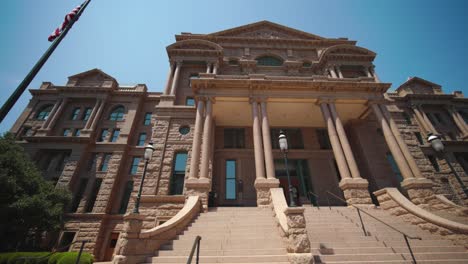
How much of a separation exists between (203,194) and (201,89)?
7.60 meters

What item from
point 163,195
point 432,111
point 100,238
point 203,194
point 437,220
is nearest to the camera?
point 437,220

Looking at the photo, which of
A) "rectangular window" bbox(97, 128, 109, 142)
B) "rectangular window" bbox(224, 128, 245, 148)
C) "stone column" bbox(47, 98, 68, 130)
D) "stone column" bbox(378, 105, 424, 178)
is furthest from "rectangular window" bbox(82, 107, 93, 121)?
"stone column" bbox(378, 105, 424, 178)

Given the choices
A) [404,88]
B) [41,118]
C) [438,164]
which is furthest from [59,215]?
[404,88]

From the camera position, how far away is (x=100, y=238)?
690 inches

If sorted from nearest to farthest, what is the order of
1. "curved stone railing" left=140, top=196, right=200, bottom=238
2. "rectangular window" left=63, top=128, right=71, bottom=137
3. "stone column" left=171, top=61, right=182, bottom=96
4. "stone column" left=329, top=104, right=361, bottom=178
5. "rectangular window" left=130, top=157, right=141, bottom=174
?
"curved stone railing" left=140, top=196, right=200, bottom=238 < "stone column" left=329, top=104, right=361, bottom=178 < "stone column" left=171, top=61, right=182, bottom=96 < "rectangular window" left=130, top=157, right=141, bottom=174 < "rectangular window" left=63, top=128, right=71, bottom=137

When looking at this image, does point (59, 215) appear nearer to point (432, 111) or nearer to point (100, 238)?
point (100, 238)

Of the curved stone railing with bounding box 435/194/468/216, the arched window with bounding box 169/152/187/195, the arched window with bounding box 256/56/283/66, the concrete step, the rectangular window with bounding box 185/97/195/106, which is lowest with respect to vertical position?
the concrete step

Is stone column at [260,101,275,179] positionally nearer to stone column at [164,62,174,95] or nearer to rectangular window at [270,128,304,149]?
rectangular window at [270,128,304,149]

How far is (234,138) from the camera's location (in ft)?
58.6

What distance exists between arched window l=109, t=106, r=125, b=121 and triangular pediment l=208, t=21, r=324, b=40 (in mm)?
17535

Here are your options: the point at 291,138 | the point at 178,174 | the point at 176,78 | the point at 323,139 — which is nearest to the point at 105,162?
the point at 176,78

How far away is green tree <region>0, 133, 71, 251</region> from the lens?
13031mm

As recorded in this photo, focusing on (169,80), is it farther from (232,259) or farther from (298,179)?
(232,259)

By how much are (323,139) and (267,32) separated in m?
17.2
